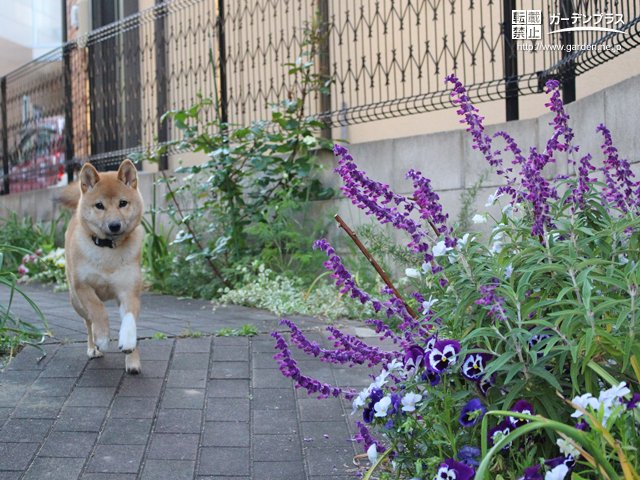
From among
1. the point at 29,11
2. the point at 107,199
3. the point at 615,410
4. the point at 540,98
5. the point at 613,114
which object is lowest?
the point at 615,410

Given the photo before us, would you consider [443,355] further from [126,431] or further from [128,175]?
[128,175]

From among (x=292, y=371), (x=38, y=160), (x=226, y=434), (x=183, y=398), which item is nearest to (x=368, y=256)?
(x=292, y=371)

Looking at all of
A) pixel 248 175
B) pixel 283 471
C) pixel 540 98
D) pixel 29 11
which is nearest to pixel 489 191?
pixel 540 98

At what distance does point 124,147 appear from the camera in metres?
10.4

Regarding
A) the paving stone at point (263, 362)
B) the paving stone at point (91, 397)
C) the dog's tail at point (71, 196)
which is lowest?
the paving stone at point (91, 397)

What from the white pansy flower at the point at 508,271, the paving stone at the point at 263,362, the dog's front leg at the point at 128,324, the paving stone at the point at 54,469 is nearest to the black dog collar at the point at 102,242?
the dog's front leg at the point at 128,324

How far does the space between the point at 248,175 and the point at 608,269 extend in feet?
17.1

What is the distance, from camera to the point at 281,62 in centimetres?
823

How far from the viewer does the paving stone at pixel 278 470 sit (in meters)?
3.06

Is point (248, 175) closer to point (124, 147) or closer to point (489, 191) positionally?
point (489, 191)

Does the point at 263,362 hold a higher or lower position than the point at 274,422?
higher

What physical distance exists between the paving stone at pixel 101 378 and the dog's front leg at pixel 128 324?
0.16 metres

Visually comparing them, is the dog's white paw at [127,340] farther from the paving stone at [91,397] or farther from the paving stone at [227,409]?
the paving stone at [227,409]

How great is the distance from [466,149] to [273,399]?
2.92 m
